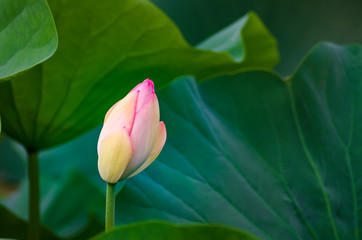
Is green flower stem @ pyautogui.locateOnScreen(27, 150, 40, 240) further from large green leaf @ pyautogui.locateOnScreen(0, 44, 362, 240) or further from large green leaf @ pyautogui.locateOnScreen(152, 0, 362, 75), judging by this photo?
large green leaf @ pyautogui.locateOnScreen(152, 0, 362, 75)

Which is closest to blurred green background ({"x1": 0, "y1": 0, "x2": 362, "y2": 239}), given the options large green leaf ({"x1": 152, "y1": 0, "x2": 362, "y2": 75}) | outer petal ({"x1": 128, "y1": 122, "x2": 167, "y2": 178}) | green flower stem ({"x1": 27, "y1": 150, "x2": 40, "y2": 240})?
large green leaf ({"x1": 152, "y1": 0, "x2": 362, "y2": 75})

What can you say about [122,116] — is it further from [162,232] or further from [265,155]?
[265,155]

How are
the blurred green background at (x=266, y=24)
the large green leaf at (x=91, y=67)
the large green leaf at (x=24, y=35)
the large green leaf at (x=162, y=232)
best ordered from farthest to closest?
the blurred green background at (x=266, y=24) → the large green leaf at (x=91, y=67) → the large green leaf at (x=24, y=35) → the large green leaf at (x=162, y=232)

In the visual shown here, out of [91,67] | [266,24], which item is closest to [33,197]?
[91,67]

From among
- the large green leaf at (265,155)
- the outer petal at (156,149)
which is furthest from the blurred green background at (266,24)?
the outer petal at (156,149)

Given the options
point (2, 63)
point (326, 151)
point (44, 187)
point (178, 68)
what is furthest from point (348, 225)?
point (44, 187)

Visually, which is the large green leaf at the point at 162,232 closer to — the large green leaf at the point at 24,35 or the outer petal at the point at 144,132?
the outer petal at the point at 144,132

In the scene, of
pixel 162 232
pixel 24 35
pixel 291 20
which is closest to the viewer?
pixel 162 232
